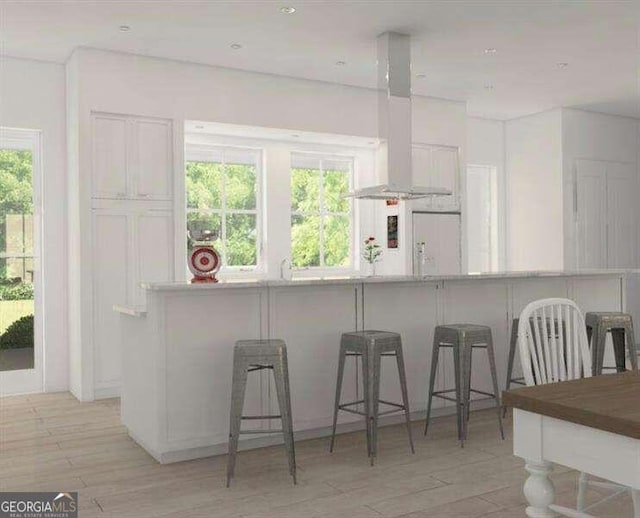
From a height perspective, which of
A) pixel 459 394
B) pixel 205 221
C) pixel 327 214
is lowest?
pixel 459 394

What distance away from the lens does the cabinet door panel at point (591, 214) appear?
320 inches

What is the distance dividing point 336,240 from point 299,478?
4490 mm

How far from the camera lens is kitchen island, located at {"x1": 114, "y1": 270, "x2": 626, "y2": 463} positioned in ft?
12.1

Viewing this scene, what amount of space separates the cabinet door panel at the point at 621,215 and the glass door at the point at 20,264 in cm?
685

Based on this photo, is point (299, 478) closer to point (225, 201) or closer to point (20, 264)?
point (20, 264)

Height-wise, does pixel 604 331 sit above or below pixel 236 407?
above

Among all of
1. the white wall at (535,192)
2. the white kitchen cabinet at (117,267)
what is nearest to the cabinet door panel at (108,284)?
the white kitchen cabinet at (117,267)

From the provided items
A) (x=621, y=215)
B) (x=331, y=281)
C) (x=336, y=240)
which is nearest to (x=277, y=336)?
(x=331, y=281)

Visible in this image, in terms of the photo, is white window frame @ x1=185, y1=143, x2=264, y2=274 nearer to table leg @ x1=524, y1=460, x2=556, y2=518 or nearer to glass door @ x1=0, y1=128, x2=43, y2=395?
glass door @ x1=0, y1=128, x2=43, y2=395

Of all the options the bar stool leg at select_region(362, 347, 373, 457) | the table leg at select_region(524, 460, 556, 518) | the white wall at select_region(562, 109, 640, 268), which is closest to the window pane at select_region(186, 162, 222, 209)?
the bar stool leg at select_region(362, 347, 373, 457)

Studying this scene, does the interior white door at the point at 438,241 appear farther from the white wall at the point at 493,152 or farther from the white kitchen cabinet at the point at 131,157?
the white kitchen cabinet at the point at 131,157

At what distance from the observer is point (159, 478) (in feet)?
11.2

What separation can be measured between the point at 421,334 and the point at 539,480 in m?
2.76

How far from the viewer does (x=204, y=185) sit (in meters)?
6.85
